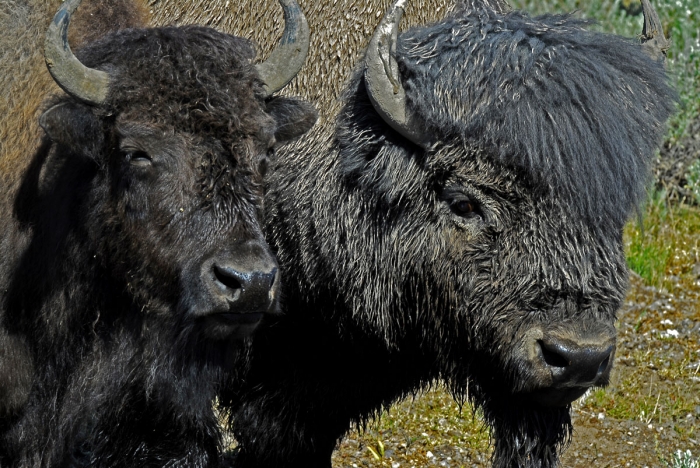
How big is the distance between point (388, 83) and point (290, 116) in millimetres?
479

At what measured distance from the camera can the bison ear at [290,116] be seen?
507 centimetres

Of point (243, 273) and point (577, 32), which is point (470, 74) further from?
point (243, 273)

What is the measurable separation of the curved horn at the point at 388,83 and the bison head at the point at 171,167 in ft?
1.92

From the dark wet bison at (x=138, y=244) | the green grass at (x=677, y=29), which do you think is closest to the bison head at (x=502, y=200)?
the dark wet bison at (x=138, y=244)

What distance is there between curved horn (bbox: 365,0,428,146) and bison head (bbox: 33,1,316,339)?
584 mm

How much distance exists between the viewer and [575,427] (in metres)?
7.31

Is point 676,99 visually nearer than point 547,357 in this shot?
No

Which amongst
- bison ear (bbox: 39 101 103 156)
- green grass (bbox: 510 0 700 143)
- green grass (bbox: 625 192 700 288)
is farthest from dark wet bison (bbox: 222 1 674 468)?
green grass (bbox: 510 0 700 143)

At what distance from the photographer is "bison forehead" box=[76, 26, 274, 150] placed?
4.61 m

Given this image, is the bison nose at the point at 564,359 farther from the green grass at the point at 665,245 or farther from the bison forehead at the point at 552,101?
the green grass at the point at 665,245

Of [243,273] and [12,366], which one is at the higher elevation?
[243,273]

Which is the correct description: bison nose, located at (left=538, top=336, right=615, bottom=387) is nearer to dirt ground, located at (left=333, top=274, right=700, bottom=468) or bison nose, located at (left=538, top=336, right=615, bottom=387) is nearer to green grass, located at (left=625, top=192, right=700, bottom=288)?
dirt ground, located at (left=333, top=274, right=700, bottom=468)

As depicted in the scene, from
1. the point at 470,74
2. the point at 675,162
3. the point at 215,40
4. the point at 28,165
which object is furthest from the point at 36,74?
the point at 675,162

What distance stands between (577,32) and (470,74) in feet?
2.04
